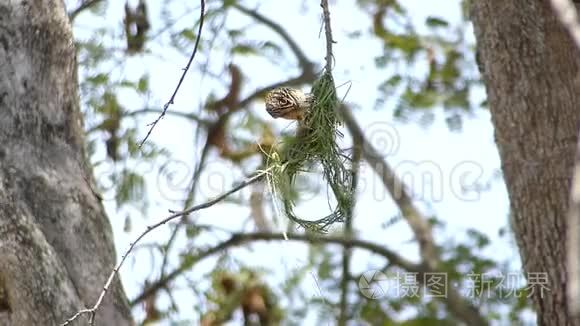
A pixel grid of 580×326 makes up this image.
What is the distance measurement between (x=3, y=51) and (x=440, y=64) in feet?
10.2

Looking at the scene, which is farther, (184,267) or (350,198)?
(184,267)

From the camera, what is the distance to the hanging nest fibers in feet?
7.40

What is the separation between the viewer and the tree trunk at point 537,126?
2858 mm

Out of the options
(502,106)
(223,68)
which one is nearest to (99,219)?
(502,106)

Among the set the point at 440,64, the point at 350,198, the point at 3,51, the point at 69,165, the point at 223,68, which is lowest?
the point at 350,198

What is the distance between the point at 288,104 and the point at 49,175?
0.71 metres

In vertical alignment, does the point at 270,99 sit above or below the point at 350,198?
above

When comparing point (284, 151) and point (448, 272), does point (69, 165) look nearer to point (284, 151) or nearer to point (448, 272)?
point (284, 151)

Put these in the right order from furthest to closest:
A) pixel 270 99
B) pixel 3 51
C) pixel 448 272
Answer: pixel 448 272 < pixel 3 51 < pixel 270 99

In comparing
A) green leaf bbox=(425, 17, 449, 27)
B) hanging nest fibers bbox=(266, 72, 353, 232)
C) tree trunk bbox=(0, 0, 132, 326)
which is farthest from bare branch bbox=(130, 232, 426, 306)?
hanging nest fibers bbox=(266, 72, 353, 232)

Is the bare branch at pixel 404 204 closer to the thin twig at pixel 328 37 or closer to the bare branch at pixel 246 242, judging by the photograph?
the bare branch at pixel 246 242

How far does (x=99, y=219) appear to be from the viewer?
2.73 meters

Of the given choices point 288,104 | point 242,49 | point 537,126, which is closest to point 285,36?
point 242,49

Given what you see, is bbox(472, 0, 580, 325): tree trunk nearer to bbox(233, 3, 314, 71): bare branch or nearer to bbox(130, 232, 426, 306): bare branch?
bbox(130, 232, 426, 306): bare branch
